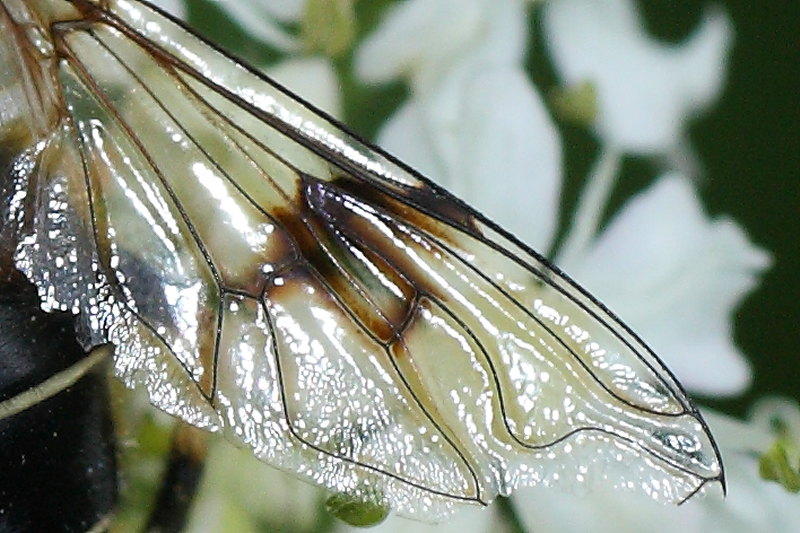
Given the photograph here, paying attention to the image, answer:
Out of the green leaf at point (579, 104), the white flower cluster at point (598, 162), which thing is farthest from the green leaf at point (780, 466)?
the green leaf at point (579, 104)

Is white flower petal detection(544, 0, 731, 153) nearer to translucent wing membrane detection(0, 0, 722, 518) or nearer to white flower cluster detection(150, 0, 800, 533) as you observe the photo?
white flower cluster detection(150, 0, 800, 533)

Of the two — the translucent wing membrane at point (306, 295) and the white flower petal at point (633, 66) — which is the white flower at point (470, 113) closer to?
the white flower petal at point (633, 66)

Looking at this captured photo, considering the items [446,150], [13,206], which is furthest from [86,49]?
[446,150]

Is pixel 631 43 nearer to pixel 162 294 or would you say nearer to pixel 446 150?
pixel 446 150

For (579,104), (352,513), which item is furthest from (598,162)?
(352,513)

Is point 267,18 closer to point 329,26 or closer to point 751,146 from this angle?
point 329,26

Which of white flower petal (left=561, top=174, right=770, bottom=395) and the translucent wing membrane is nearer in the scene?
the translucent wing membrane

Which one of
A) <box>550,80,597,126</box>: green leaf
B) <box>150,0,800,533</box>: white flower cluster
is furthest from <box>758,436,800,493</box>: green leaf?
<box>550,80,597,126</box>: green leaf
